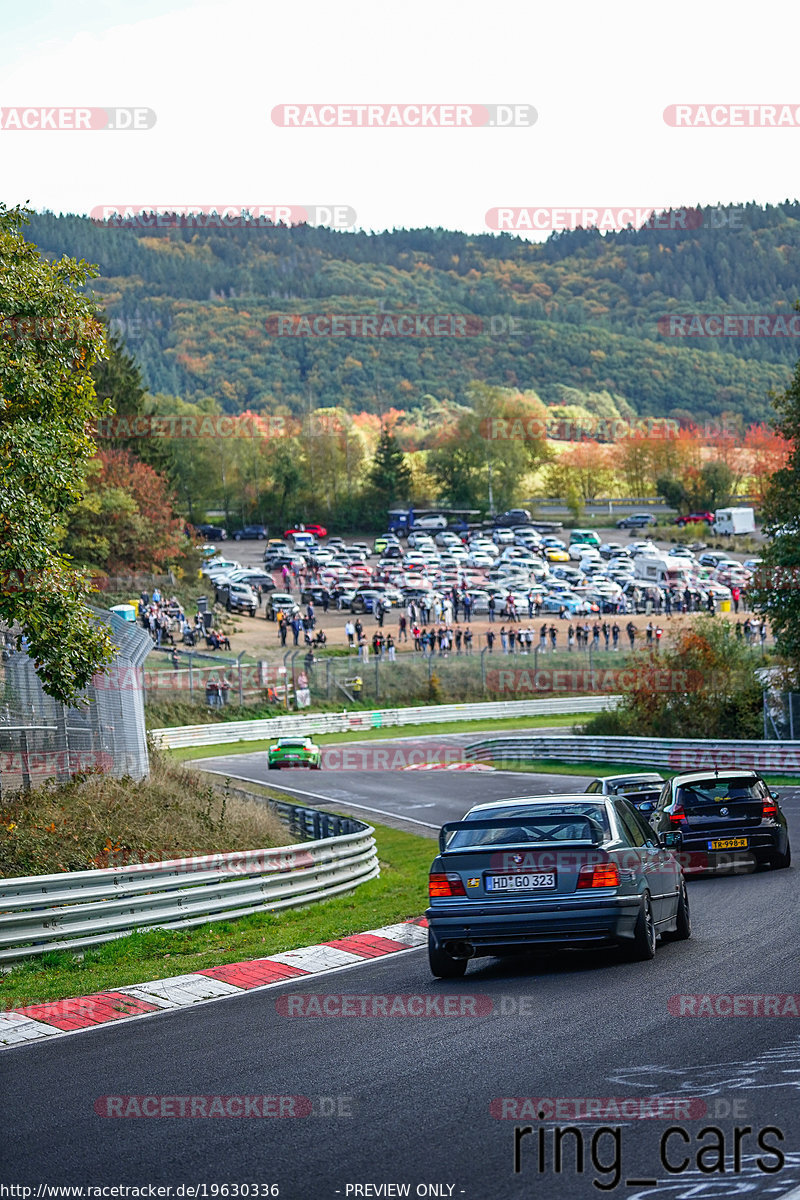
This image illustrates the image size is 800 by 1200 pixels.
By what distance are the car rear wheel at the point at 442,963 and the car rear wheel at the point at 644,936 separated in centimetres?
132

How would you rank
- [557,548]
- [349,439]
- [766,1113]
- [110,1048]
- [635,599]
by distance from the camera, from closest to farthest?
[766,1113] → [110,1048] → [635,599] → [557,548] → [349,439]

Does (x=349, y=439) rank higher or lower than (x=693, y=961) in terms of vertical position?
higher

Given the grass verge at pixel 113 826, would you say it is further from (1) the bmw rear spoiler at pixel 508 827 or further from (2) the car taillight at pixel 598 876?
(2) the car taillight at pixel 598 876

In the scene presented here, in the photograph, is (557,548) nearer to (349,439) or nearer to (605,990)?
(349,439)

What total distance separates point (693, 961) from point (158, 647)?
158 feet

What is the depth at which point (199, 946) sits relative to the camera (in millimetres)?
13055

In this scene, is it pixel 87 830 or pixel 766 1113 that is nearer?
pixel 766 1113

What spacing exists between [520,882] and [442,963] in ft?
2.96

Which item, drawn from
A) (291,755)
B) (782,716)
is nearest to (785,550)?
(782,716)

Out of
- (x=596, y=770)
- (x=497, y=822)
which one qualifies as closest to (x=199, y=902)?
(x=497, y=822)

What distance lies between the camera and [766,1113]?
6.29m

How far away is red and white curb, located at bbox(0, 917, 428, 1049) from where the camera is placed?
966 cm

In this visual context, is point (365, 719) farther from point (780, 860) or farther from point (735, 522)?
point (735, 522)

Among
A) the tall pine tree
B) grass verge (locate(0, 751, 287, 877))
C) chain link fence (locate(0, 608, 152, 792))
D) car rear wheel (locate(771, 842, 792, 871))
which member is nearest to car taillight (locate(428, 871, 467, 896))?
grass verge (locate(0, 751, 287, 877))
